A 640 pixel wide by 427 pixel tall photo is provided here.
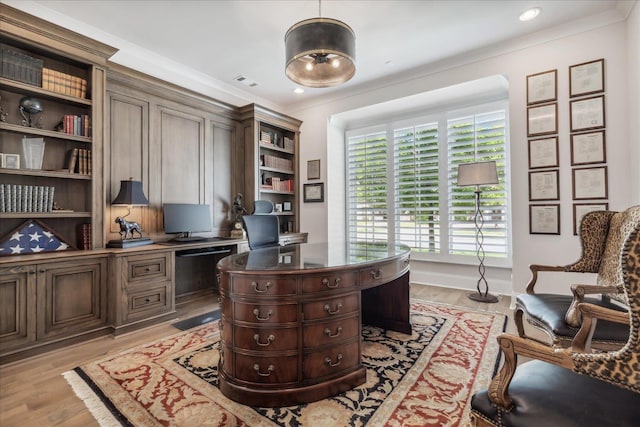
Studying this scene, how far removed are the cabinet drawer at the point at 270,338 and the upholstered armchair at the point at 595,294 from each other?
4.76 ft

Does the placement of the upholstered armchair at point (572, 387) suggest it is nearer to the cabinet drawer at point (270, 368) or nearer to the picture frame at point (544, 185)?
the cabinet drawer at point (270, 368)

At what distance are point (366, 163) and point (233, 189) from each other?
7.52 feet

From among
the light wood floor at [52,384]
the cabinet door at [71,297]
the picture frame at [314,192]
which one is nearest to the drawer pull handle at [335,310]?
the light wood floor at [52,384]

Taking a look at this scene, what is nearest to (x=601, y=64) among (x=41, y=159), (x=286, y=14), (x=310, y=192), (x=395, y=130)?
(x=395, y=130)

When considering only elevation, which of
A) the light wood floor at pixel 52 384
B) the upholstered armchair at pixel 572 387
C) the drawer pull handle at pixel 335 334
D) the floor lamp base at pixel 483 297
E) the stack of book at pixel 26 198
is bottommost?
the light wood floor at pixel 52 384

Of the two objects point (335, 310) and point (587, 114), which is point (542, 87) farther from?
point (335, 310)

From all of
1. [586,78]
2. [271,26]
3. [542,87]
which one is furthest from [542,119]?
[271,26]

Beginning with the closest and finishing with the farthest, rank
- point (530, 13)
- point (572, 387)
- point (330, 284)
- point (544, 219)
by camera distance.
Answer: point (572, 387)
point (330, 284)
point (530, 13)
point (544, 219)

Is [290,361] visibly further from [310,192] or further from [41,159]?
[310,192]

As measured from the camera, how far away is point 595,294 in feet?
6.42

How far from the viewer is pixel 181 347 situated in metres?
2.44

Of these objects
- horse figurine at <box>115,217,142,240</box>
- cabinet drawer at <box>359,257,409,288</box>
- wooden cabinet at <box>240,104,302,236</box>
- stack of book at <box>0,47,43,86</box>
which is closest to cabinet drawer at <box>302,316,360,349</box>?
cabinet drawer at <box>359,257,409,288</box>

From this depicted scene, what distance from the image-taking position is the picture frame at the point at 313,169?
5094mm

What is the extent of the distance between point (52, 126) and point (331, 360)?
3312 mm
